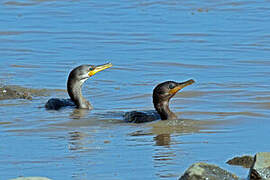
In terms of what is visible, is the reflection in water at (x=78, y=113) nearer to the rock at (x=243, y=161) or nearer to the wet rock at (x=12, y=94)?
the wet rock at (x=12, y=94)

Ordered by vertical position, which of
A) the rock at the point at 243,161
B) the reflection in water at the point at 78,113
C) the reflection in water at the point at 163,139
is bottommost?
the reflection in water at the point at 78,113

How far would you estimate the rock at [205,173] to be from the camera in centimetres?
644

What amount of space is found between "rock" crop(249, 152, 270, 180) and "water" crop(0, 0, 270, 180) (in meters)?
0.44

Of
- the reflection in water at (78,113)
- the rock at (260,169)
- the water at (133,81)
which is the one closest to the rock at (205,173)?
the rock at (260,169)

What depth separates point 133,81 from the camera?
42.2 ft

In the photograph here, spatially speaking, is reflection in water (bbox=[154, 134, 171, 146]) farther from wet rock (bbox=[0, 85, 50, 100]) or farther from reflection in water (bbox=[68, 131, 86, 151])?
wet rock (bbox=[0, 85, 50, 100])

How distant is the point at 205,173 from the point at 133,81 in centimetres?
646

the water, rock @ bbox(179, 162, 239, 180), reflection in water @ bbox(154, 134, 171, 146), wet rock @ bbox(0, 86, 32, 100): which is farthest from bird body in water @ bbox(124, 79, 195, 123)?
rock @ bbox(179, 162, 239, 180)

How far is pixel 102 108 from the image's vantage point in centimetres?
1124

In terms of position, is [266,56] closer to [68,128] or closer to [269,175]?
[68,128]

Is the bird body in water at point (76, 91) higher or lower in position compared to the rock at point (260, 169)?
lower

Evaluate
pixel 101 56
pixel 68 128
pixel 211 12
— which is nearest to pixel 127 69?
pixel 101 56

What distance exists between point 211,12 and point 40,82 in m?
7.32

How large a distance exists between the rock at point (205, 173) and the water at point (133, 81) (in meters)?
0.48
